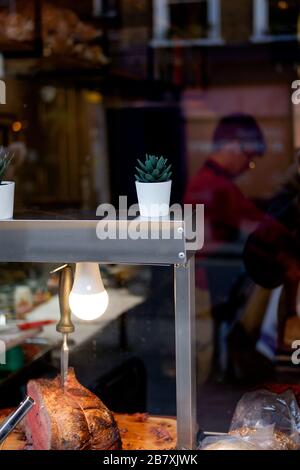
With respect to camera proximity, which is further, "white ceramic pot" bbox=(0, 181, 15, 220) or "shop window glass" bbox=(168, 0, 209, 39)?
"shop window glass" bbox=(168, 0, 209, 39)

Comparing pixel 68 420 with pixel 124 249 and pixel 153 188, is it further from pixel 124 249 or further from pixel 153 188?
pixel 153 188

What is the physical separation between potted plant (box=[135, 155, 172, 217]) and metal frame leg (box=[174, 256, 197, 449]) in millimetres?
130

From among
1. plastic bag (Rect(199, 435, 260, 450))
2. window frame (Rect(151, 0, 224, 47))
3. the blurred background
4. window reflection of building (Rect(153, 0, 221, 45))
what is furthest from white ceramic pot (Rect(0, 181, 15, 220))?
window reflection of building (Rect(153, 0, 221, 45))

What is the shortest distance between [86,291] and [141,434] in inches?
15.9

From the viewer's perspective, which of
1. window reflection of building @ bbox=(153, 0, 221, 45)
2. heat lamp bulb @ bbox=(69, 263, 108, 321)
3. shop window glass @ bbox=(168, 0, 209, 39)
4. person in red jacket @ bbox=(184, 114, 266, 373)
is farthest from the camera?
shop window glass @ bbox=(168, 0, 209, 39)

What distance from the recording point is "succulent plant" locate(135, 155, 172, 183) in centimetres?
156

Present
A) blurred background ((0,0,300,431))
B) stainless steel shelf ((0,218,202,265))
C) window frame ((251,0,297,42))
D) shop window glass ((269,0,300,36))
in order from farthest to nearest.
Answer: window frame ((251,0,297,42)) < shop window glass ((269,0,300,36)) < blurred background ((0,0,300,431)) < stainless steel shelf ((0,218,202,265))

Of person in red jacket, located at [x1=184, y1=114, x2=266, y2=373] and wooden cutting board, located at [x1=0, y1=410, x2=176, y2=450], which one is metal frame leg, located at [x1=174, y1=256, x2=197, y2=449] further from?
person in red jacket, located at [x1=184, y1=114, x2=266, y2=373]

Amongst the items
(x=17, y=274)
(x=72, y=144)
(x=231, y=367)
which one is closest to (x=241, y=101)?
(x=72, y=144)

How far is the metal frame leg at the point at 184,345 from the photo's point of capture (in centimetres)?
150

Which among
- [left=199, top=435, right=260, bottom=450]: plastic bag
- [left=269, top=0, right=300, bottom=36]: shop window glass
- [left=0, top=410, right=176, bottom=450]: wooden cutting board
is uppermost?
[left=269, top=0, right=300, bottom=36]: shop window glass

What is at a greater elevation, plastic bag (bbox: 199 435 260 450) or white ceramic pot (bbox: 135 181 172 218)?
white ceramic pot (bbox: 135 181 172 218)

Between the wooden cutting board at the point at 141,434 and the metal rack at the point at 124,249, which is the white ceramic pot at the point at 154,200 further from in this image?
the wooden cutting board at the point at 141,434

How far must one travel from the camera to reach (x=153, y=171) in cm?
155
